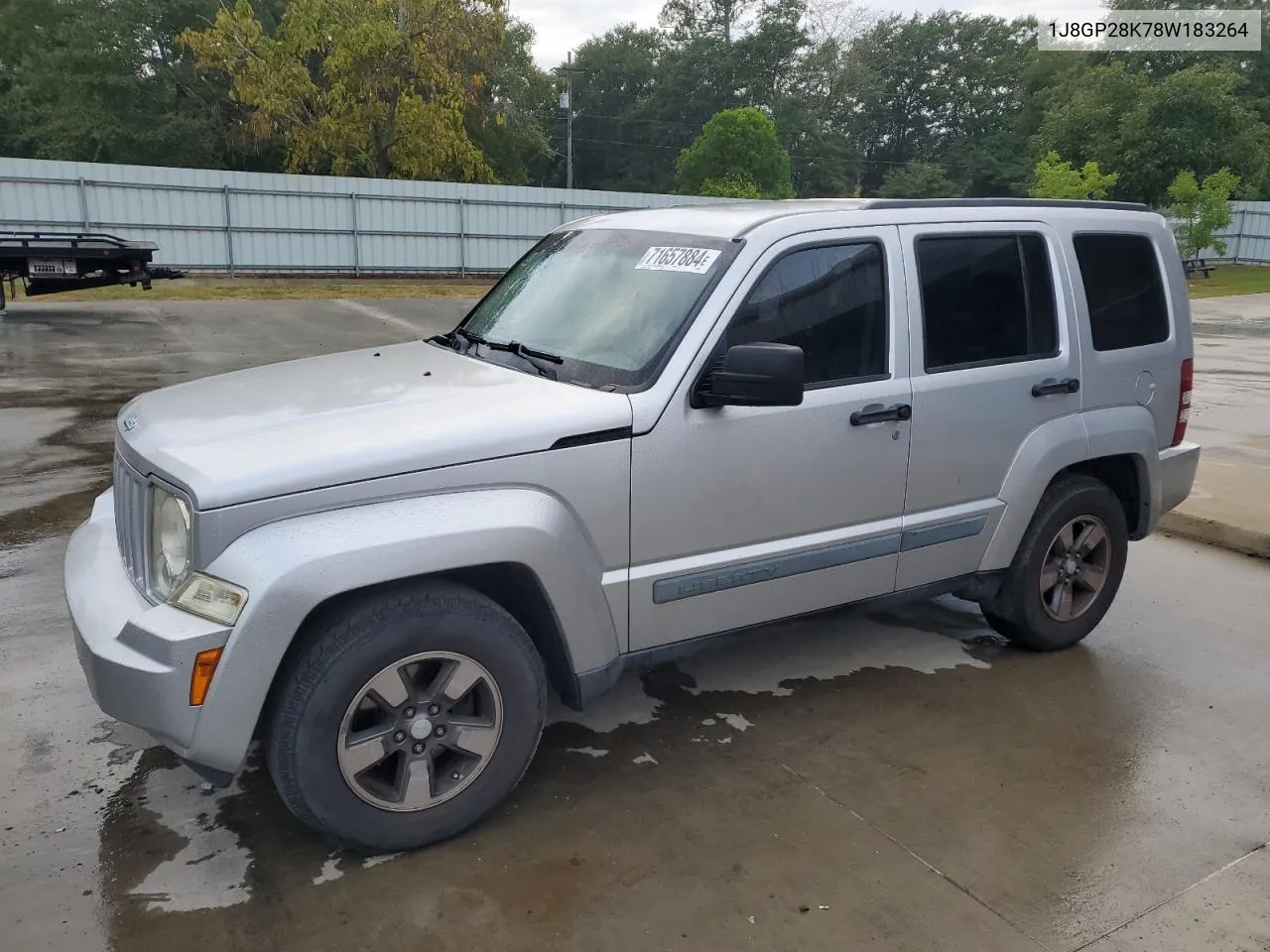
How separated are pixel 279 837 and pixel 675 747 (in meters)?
1.41

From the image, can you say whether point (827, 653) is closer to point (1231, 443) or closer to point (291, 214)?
point (1231, 443)

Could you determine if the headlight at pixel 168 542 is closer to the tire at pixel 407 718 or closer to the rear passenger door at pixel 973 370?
the tire at pixel 407 718

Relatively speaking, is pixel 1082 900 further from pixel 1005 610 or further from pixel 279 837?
pixel 279 837

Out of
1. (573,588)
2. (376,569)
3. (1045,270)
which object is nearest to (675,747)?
(573,588)

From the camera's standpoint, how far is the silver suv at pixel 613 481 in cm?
284

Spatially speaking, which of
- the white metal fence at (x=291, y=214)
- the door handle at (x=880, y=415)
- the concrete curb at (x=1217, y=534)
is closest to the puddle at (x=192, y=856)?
the door handle at (x=880, y=415)

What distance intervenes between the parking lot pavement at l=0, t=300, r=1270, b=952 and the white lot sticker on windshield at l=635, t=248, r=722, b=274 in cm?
174

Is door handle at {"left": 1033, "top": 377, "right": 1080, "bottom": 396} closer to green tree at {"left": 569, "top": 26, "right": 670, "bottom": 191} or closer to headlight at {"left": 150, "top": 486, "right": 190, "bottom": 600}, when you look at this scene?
headlight at {"left": 150, "top": 486, "right": 190, "bottom": 600}

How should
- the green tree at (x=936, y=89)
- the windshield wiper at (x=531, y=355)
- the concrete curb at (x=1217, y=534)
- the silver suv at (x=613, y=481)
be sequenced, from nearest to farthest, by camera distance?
the silver suv at (x=613, y=481) < the windshield wiper at (x=531, y=355) < the concrete curb at (x=1217, y=534) < the green tree at (x=936, y=89)

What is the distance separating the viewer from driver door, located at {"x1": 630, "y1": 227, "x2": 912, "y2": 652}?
343cm

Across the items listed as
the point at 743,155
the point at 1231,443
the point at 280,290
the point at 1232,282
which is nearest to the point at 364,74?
the point at 280,290

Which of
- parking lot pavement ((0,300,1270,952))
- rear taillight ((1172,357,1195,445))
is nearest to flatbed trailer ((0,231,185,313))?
parking lot pavement ((0,300,1270,952))

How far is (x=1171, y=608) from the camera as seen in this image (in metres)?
5.40

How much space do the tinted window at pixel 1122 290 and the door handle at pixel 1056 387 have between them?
0.24 m
